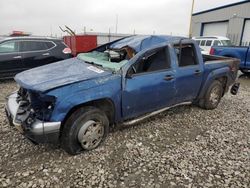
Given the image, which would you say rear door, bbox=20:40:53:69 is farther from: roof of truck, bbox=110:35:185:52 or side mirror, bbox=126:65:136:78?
side mirror, bbox=126:65:136:78

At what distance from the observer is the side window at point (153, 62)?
3646 mm

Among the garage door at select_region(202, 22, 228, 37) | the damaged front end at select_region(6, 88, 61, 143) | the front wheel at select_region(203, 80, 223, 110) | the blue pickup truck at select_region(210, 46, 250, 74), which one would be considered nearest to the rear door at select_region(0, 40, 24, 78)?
the damaged front end at select_region(6, 88, 61, 143)

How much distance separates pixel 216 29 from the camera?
86.4 ft

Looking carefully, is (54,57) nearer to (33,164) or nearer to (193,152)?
(33,164)

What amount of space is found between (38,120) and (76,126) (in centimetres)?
50

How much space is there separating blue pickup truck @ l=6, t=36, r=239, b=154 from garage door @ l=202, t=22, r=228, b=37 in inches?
916

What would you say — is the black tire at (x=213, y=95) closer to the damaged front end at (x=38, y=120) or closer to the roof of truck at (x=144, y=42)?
the roof of truck at (x=144, y=42)

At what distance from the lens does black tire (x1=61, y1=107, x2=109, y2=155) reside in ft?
9.85

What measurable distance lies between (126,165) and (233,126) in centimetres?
→ 265

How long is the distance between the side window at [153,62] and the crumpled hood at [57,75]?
2.09ft

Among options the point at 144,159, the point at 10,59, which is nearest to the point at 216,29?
the point at 10,59

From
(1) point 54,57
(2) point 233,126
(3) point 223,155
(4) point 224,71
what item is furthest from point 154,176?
(1) point 54,57

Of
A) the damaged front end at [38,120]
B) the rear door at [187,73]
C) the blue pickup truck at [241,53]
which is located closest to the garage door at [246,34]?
the blue pickup truck at [241,53]

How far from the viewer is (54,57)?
773 centimetres
